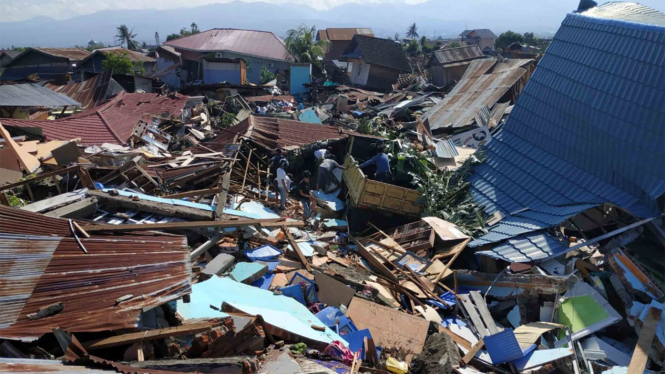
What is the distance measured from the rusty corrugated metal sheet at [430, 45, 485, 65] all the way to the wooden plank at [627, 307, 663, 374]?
29.7 m

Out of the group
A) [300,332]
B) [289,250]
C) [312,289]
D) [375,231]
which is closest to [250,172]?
[375,231]

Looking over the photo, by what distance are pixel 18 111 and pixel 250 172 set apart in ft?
30.2

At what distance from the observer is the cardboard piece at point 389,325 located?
6457 millimetres

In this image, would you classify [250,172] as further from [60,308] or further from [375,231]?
[60,308]

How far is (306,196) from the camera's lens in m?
12.8

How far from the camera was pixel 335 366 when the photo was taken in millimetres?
4980

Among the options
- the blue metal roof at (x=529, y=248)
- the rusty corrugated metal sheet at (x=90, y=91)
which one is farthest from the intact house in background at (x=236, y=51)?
the blue metal roof at (x=529, y=248)

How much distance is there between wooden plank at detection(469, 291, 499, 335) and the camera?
730 cm

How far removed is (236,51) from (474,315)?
35.5 meters

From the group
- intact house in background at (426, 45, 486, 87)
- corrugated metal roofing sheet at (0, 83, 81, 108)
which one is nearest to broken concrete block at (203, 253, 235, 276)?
corrugated metal roofing sheet at (0, 83, 81, 108)

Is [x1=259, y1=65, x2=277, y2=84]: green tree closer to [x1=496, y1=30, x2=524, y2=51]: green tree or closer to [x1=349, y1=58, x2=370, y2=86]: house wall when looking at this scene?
[x1=349, y1=58, x2=370, y2=86]: house wall

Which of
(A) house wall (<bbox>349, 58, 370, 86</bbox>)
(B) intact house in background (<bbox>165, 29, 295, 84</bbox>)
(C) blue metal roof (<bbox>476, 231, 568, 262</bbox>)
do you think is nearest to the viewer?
(C) blue metal roof (<bbox>476, 231, 568, 262</bbox>)

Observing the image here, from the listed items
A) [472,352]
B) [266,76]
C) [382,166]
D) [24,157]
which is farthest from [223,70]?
[472,352]

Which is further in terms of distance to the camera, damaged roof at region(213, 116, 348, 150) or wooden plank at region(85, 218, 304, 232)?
damaged roof at region(213, 116, 348, 150)
